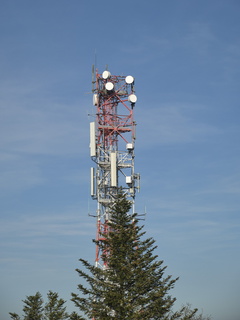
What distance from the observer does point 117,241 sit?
154ft

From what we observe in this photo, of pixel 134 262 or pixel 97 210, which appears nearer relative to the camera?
pixel 134 262

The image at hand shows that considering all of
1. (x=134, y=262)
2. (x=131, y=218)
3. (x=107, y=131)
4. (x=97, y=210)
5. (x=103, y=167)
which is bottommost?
(x=134, y=262)

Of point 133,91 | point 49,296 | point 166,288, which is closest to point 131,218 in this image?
point 166,288

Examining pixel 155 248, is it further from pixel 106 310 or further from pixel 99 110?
pixel 99 110

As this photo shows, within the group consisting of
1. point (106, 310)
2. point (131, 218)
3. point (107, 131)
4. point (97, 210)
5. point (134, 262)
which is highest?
point (107, 131)

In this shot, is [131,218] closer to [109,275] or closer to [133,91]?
[109,275]

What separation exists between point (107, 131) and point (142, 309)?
37356 mm

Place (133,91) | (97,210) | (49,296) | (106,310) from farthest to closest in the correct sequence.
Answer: (133,91)
(97,210)
(49,296)
(106,310)

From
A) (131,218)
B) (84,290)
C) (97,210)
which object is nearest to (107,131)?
(97,210)

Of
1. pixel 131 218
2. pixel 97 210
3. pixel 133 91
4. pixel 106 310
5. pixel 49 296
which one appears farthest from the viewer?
pixel 133 91

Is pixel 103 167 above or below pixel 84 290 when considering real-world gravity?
above

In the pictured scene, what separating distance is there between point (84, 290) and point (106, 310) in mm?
2332

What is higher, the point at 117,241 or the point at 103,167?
the point at 103,167

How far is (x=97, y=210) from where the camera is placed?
75.6 metres
